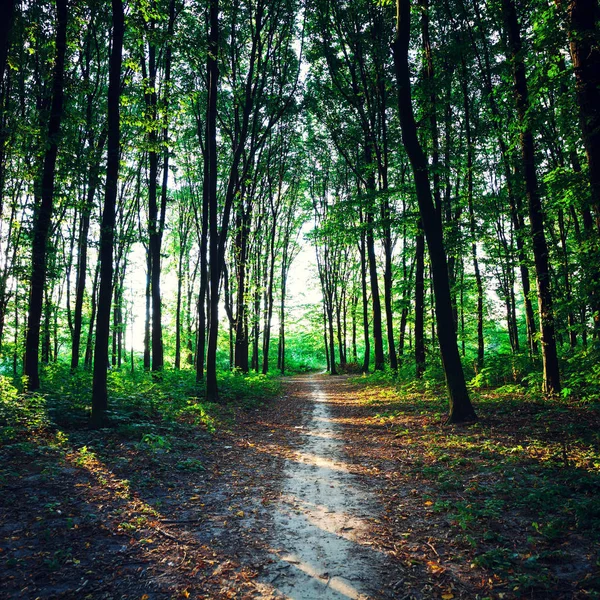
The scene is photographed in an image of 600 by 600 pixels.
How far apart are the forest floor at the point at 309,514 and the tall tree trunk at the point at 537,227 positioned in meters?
1.30

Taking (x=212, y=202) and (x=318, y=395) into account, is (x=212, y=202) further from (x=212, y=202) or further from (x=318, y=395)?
(x=318, y=395)

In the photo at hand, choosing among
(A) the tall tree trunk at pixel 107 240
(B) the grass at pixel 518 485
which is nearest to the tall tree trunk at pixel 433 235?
(B) the grass at pixel 518 485

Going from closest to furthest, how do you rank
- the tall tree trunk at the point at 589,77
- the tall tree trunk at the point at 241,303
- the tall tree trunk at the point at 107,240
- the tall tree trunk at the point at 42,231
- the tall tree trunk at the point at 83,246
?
the tall tree trunk at the point at 589,77
the tall tree trunk at the point at 107,240
the tall tree trunk at the point at 83,246
the tall tree trunk at the point at 42,231
the tall tree trunk at the point at 241,303

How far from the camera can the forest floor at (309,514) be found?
127 inches

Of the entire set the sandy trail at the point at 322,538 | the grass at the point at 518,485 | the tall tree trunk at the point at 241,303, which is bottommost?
the sandy trail at the point at 322,538

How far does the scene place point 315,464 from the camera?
6.76 m

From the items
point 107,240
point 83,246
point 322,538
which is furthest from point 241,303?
point 322,538

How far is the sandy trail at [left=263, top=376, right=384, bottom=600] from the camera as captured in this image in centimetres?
323

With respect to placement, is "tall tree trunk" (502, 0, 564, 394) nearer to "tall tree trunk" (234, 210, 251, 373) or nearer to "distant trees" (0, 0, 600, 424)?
"distant trees" (0, 0, 600, 424)

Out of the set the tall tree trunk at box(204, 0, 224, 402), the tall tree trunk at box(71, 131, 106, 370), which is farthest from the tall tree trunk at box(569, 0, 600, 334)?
the tall tree trunk at box(204, 0, 224, 402)

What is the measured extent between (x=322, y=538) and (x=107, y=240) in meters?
6.82

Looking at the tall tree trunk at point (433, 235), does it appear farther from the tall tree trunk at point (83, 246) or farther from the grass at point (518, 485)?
the tall tree trunk at point (83, 246)

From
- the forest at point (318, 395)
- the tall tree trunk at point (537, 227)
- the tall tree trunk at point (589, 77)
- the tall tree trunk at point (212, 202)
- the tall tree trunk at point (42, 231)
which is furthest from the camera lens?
the tall tree trunk at point (212, 202)

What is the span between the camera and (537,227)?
900 centimetres
